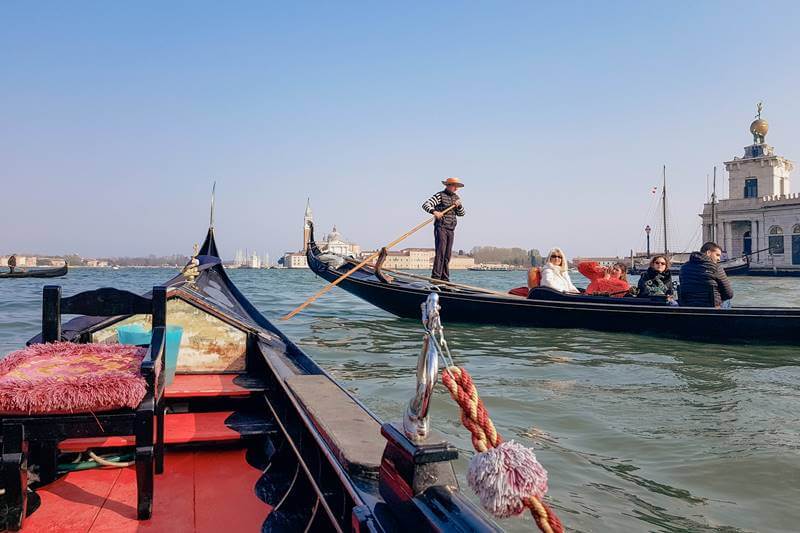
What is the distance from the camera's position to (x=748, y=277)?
32.4 meters

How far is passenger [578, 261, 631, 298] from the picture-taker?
697 cm

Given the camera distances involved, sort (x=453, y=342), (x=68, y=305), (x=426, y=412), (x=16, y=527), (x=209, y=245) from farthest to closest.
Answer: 1. (x=453, y=342)
2. (x=209, y=245)
3. (x=68, y=305)
4. (x=16, y=527)
5. (x=426, y=412)

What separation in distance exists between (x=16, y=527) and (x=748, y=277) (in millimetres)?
37397

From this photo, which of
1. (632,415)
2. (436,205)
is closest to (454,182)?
(436,205)

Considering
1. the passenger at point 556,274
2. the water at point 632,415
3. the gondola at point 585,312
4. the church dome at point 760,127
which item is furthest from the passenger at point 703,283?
the church dome at point 760,127

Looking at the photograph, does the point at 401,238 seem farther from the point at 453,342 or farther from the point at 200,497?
the point at 200,497

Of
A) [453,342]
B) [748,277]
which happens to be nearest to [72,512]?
[453,342]

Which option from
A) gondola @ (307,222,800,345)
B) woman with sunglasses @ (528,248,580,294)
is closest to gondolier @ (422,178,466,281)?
gondola @ (307,222,800,345)

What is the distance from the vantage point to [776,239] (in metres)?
33.8

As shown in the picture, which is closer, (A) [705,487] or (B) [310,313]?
(A) [705,487]

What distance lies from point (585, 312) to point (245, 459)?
562 cm

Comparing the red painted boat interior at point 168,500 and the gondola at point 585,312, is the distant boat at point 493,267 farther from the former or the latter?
the red painted boat interior at point 168,500

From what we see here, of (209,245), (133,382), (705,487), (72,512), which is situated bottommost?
(705,487)

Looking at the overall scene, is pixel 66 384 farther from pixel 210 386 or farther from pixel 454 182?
pixel 454 182
